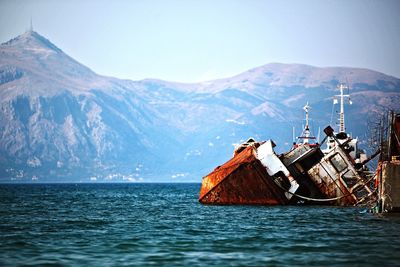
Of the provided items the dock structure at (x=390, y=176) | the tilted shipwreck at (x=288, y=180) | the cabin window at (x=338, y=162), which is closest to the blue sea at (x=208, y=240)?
the dock structure at (x=390, y=176)

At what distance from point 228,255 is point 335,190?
22.3m

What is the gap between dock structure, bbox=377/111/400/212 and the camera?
109 ft

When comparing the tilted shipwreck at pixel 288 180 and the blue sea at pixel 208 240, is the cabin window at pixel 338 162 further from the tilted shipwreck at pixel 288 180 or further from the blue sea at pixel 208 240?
the blue sea at pixel 208 240

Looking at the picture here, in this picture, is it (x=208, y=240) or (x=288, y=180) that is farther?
(x=288, y=180)

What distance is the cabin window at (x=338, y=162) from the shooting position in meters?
43.6

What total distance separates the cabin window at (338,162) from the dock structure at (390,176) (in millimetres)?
6996

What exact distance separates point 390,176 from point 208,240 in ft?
33.7

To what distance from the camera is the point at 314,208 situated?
45.4 metres

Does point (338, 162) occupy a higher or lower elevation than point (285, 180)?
higher

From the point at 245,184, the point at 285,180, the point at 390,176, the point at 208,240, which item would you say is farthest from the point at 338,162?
the point at 208,240

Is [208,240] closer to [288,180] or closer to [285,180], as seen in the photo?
[288,180]

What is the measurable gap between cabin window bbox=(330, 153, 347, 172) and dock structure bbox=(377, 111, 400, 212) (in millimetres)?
6996

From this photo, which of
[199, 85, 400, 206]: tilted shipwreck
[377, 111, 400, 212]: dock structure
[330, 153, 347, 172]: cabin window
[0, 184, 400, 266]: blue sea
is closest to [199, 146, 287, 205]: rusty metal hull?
[199, 85, 400, 206]: tilted shipwreck

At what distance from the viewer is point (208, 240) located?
1095 inches
